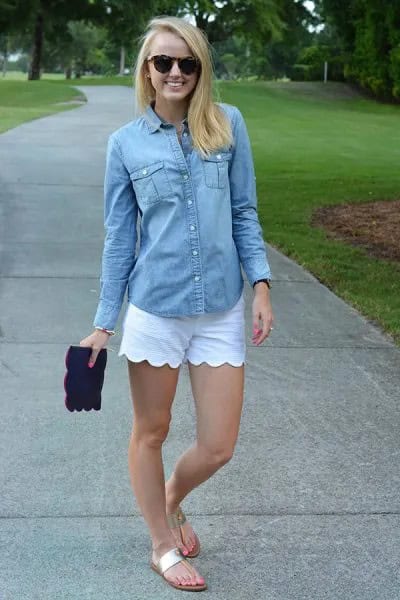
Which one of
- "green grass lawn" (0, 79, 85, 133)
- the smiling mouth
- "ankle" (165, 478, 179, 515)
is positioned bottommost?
"green grass lawn" (0, 79, 85, 133)

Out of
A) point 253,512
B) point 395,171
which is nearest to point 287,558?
point 253,512

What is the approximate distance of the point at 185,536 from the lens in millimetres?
3834

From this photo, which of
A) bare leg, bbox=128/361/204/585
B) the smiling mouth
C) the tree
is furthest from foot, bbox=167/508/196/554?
the tree

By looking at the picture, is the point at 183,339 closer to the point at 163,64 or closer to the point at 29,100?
the point at 163,64

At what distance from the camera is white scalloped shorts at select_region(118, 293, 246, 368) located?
136 inches

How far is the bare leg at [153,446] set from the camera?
349 centimetres

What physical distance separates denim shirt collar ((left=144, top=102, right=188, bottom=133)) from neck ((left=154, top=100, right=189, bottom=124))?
2 cm

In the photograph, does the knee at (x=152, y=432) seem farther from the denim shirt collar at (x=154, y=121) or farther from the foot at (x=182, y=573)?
the denim shirt collar at (x=154, y=121)

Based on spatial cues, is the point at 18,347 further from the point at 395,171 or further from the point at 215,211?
the point at 395,171

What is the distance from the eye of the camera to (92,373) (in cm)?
351

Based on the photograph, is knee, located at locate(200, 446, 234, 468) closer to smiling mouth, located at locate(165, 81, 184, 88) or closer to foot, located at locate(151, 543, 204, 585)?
foot, located at locate(151, 543, 204, 585)

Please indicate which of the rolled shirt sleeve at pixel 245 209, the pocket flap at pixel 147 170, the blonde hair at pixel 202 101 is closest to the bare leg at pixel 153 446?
the rolled shirt sleeve at pixel 245 209

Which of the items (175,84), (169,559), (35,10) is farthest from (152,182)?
(35,10)

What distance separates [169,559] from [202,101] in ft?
5.00
